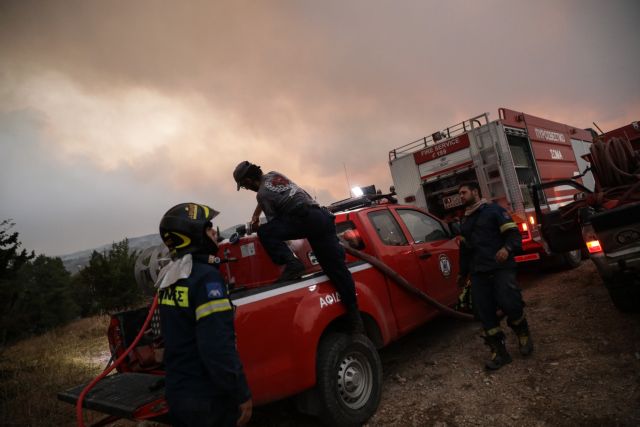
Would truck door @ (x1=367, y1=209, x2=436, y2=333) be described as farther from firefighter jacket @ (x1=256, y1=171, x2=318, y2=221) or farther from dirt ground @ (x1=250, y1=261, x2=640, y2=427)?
firefighter jacket @ (x1=256, y1=171, x2=318, y2=221)

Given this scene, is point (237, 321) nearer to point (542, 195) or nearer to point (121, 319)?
point (121, 319)

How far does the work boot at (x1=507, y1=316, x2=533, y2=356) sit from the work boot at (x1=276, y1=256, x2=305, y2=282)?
2259 mm

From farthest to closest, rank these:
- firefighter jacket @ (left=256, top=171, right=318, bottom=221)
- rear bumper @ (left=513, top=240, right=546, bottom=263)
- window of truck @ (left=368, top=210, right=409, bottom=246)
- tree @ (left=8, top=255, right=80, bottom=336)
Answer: tree @ (left=8, top=255, right=80, bottom=336) < rear bumper @ (left=513, top=240, right=546, bottom=263) < window of truck @ (left=368, top=210, right=409, bottom=246) < firefighter jacket @ (left=256, top=171, right=318, bottom=221)

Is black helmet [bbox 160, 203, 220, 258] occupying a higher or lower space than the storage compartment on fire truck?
lower

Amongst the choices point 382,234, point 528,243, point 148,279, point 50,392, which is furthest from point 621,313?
point 50,392

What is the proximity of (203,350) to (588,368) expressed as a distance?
333 cm

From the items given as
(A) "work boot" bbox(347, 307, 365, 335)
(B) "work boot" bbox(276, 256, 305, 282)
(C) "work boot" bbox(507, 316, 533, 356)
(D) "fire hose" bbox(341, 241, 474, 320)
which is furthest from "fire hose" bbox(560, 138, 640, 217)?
(B) "work boot" bbox(276, 256, 305, 282)

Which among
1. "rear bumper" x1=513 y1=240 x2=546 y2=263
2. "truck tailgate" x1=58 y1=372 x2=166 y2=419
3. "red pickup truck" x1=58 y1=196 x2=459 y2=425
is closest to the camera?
"truck tailgate" x1=58 y1=372 x2=166 y2=419

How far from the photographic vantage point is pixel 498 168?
6840 millimetres

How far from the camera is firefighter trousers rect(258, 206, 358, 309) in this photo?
10.3 ft

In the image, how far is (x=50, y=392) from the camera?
18.4ft

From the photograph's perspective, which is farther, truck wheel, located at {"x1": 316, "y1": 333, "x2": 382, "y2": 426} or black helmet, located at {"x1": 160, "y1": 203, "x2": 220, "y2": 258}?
truck wheel, located at {"x1": 316, "y1": 333, "x2": 382, "y2": 426}

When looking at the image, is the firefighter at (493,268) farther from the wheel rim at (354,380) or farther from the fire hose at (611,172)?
the wheel rim at (354,380)

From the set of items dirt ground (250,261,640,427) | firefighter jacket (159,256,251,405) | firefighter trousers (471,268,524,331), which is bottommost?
dirt ground (250,261,640,427)
